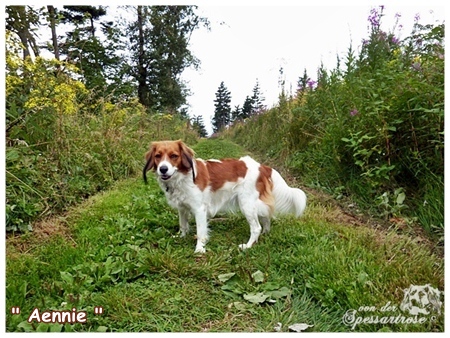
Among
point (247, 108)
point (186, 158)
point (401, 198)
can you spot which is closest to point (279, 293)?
point (186, 158)

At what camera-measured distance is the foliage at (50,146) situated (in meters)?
3.15

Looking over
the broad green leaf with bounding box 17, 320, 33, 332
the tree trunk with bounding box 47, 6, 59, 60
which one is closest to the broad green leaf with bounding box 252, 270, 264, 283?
the broad green leaf with bounding box 17, 320, 33, 332

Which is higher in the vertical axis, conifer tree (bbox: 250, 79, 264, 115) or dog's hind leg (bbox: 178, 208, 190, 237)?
conifer tree (bbox: 250, 79, 264, 115)

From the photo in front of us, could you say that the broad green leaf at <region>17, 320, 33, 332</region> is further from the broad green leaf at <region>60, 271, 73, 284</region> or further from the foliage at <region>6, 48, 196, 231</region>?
the foliage at <region>6, 48, 196, 231</region>

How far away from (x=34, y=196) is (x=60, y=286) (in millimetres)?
1653

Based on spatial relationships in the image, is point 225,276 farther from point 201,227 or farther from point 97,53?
point 97,53

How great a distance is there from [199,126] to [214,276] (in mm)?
13086

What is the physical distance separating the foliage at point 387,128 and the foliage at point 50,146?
123 inches

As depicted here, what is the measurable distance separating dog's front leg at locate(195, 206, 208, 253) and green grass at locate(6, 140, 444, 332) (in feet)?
0.25

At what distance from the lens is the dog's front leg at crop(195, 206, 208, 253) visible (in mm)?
2914

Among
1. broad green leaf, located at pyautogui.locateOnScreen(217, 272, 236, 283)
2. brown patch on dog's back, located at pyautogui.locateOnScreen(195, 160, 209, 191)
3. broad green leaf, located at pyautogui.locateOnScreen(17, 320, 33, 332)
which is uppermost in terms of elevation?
brown patch on dog's back, located at pyautogui.locateOnScreen(195, 160, 209, 191)

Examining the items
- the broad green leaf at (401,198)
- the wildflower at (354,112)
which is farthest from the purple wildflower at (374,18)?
the broad green leaf at (401,198)

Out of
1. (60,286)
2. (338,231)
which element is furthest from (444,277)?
(60,286)

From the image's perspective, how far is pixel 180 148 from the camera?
301 centimetres
